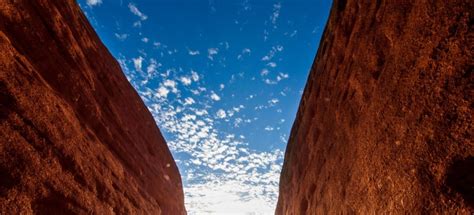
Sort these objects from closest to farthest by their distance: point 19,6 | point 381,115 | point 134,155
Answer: point 381,115
point 19,6
point 134,155

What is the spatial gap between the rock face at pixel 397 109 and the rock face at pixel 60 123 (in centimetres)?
488

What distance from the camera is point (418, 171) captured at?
309cm

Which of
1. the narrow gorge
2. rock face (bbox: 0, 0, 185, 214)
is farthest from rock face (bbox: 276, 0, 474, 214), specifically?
rock face (bbox: 0, 0, 185, 214)

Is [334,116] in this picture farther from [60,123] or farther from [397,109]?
[60,123]

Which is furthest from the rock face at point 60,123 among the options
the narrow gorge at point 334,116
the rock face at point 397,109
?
the rock face at point 397,109

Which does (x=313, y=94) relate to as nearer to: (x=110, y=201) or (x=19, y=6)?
(x=110, y=201)

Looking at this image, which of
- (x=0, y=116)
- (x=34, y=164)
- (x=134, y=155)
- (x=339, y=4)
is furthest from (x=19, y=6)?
(x=339, y=4)

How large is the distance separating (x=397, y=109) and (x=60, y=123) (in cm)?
555

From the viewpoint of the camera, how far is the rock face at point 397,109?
2.67 metres

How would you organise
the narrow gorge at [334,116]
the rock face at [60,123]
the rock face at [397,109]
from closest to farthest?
the rock face at [397,109]
the narrow gorge at [334,116]
the rock face at [60,123]

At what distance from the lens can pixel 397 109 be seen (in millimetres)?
3641

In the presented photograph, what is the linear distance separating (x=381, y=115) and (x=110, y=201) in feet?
18.7

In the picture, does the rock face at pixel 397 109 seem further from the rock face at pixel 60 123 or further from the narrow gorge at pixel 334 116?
the rock face at pixel 60 123

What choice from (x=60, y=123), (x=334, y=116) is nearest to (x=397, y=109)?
(x=334, y=116)
